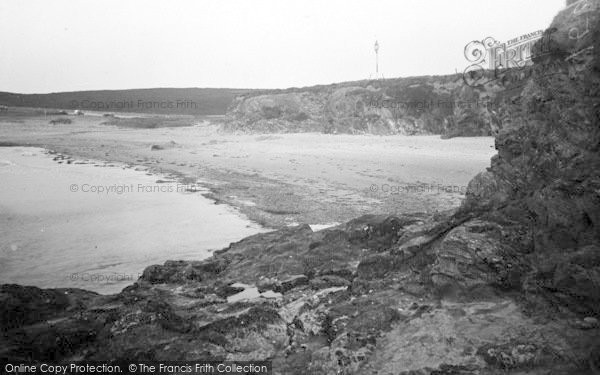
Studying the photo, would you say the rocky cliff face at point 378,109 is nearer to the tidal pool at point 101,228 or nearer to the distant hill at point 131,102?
the tidal pool at point 101,228

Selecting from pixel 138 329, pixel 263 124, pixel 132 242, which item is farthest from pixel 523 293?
pixel 263 124

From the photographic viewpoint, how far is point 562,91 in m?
3.79

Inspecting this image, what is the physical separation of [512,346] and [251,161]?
15793 millimetres

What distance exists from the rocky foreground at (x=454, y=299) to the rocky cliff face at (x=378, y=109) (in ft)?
55.4

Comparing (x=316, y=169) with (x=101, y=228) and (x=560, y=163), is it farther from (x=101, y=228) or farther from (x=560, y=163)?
(x=560, y=163)

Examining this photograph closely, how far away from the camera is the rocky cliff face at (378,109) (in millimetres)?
22188

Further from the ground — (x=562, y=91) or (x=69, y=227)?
(x=562, y=91)

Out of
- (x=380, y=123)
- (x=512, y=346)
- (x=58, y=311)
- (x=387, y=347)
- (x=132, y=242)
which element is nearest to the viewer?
(x=512, y=346)

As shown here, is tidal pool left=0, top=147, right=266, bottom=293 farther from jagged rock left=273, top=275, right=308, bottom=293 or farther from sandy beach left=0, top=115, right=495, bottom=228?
jagged rock left=273, top=275, right=308, bottom=293

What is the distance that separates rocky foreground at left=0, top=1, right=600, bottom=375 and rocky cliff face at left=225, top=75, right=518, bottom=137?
1688cm

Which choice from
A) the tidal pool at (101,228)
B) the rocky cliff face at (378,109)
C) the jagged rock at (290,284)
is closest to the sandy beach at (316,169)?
the tidal pool at (101,228)

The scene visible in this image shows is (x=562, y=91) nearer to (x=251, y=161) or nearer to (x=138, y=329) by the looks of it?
(x=138, y=329)

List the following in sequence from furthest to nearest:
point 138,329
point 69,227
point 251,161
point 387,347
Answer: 1. point 251,161
2. point 69,227
3. point 138,329
4. point 387,347

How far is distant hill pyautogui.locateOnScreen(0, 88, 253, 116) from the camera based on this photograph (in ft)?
220
